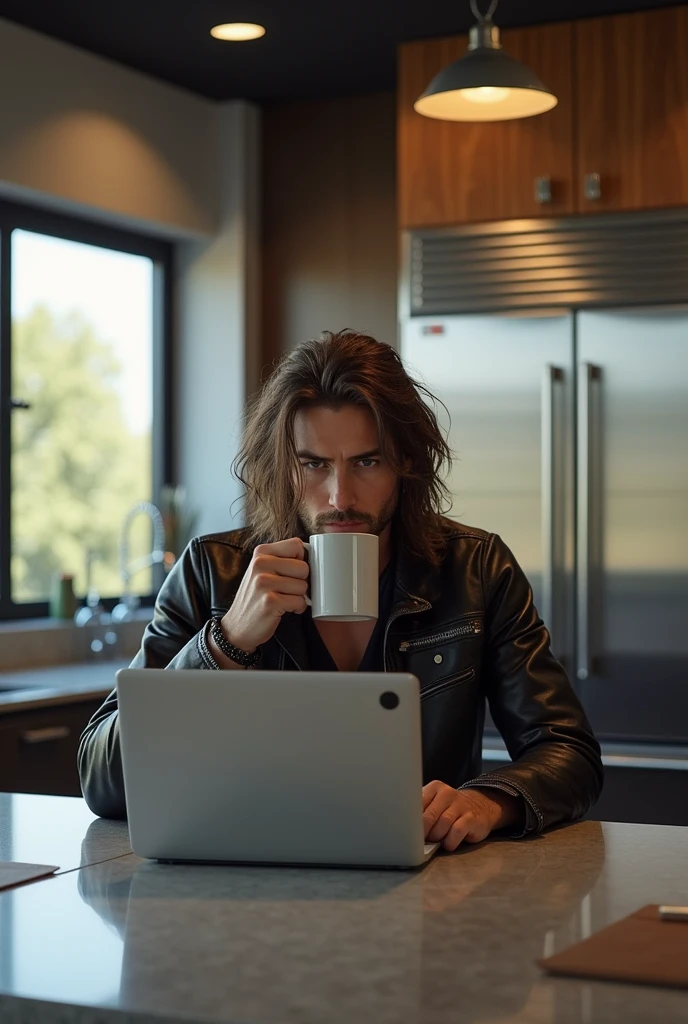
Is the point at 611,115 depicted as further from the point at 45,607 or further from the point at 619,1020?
the point at 619,1020

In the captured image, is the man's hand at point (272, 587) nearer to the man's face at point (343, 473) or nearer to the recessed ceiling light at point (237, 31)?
the man's face at point (343, 473)

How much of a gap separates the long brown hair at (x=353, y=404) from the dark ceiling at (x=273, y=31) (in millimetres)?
1964

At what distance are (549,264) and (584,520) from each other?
0.72 m

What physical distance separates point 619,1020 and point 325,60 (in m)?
3.76

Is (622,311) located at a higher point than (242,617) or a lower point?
higher

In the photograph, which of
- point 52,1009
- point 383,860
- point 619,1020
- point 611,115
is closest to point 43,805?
point 383,860

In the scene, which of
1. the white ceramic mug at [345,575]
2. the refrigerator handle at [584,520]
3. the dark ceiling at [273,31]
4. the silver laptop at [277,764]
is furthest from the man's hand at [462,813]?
the dark ceiling at [273,31]

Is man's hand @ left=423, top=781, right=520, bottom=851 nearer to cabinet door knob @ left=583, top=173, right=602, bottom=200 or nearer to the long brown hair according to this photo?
the long brown hair

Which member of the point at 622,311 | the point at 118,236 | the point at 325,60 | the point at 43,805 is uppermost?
the point at 325,60

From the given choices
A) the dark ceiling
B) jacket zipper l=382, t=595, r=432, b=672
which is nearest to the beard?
jacket zipper l=382, t=595, r=432, b=672

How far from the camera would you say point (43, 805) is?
1862mm

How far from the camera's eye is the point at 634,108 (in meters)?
3.69

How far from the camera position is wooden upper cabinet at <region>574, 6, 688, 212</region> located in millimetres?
3648

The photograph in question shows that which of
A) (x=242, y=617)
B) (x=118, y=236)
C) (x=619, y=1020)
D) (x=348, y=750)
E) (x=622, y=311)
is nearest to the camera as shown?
(x=619, y=1020)
